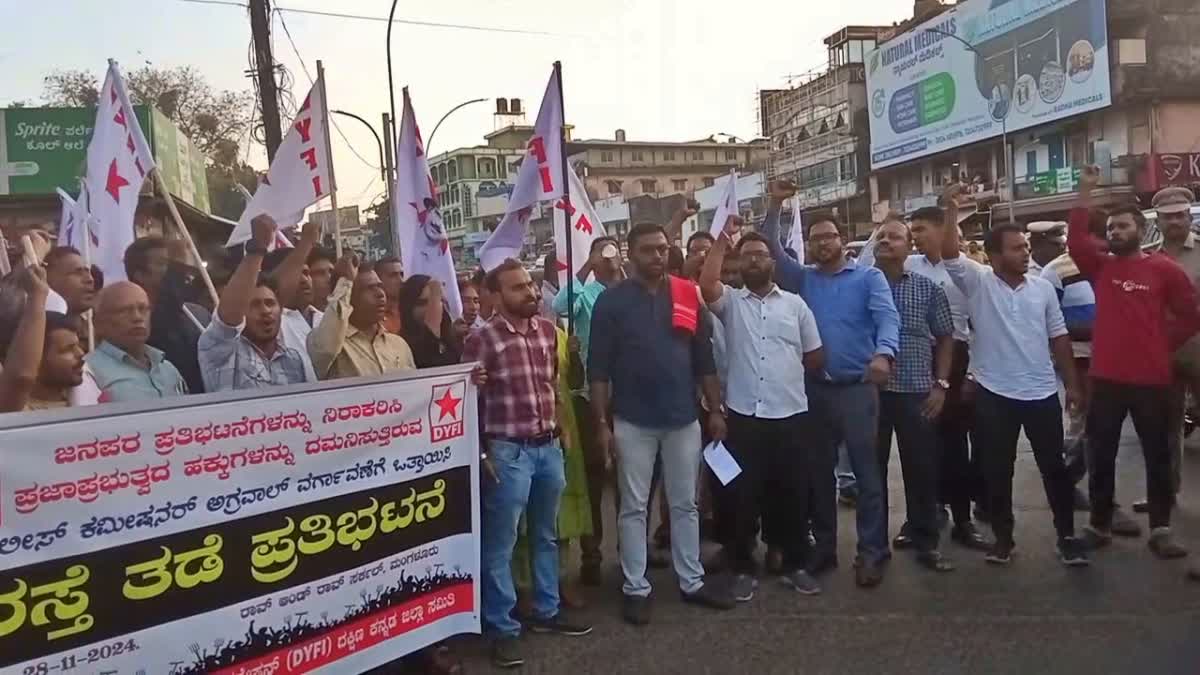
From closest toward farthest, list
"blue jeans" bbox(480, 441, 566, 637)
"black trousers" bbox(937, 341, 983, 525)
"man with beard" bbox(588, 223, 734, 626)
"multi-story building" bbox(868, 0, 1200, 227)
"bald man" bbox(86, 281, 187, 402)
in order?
Answer: "bald man" bbox(86, 281, 187, 402) → "blue jeans" bbox(480, 441, 566, 637) → "man with beard" bbox(588, 223, 734, 626) → "black trousers" bbox(937, 341, 983, 525) → "multi-story building" bbox(868, 0, 1200, 227)

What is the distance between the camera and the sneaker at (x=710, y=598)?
16.1 ft

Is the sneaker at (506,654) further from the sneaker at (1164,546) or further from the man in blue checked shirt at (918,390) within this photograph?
the sneaker at (1164,546)

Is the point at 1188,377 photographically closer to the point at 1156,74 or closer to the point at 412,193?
the point at 412,193

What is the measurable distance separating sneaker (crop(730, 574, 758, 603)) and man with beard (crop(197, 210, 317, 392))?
2434mm

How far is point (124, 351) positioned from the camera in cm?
365

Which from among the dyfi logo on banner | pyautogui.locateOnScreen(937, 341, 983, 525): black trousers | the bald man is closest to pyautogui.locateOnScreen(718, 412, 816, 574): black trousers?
pyautogui.locateOnScreen(937, 341, 983, 525): black trousers

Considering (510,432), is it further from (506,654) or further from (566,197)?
(566,197)

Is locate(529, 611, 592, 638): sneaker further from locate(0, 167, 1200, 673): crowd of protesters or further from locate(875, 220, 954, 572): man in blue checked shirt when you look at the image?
locate(875, 220, 954, 572): man in blue checked shirt

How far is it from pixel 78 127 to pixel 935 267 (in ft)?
67.2

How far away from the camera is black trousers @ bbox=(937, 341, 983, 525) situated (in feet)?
19.5

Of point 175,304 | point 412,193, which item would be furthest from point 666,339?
point 175,304

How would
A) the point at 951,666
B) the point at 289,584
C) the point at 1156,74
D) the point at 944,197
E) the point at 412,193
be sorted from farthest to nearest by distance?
the point at 1156,74
the point at 944,197
the point at 412,193
the point at 951,666
the point at 289,584

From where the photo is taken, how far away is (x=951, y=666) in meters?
4.12

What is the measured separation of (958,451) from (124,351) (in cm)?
465
